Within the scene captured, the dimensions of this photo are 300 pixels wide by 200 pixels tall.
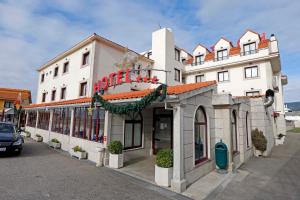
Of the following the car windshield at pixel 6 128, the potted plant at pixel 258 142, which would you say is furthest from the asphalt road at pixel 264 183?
the car windshield at pixel 6 128

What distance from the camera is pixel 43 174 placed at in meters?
6.83

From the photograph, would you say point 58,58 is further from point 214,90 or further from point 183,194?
point 183,194

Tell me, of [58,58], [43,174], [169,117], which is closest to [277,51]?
[169,117]

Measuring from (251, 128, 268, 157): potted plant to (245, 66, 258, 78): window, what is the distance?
9165mm

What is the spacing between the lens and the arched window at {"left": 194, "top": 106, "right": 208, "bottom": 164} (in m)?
7.49

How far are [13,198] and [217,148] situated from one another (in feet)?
25.4

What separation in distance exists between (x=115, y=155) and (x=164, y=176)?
2843 mm

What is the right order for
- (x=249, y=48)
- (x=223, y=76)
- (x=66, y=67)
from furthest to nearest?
(x=223, y=76)
(x=249, y=48)
(x=66, y=67)

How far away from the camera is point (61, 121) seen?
43.1 ft

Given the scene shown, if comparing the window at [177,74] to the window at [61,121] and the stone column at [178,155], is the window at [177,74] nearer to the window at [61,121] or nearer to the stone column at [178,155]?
the window at [61,121]

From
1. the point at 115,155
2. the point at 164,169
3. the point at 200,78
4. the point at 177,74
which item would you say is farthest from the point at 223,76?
the point at 164,169

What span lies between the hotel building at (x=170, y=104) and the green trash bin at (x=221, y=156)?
0.24 m

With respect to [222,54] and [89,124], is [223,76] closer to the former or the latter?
[222,54]

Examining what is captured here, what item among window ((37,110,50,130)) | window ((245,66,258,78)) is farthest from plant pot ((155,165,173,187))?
window ((245,66,258,78))
